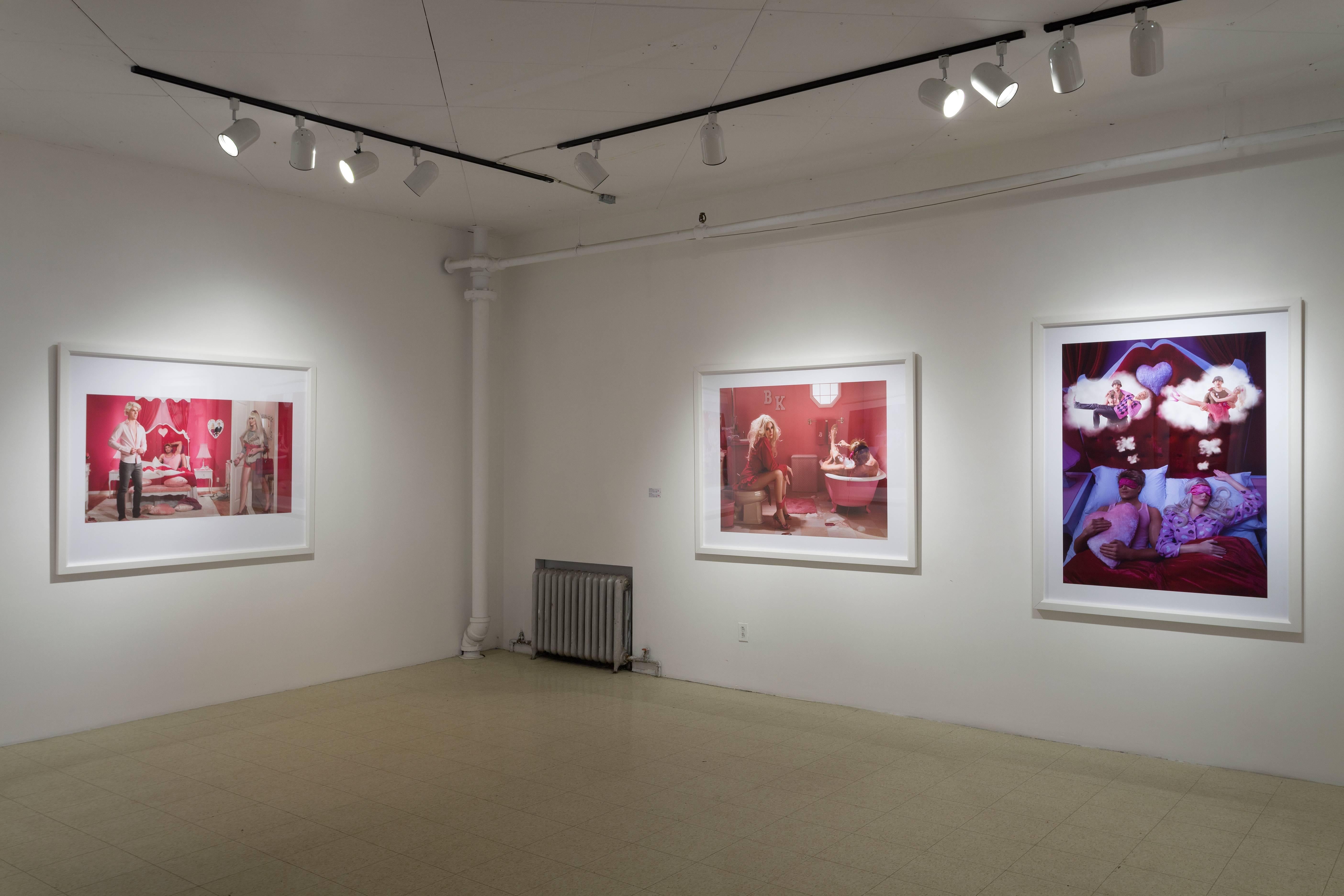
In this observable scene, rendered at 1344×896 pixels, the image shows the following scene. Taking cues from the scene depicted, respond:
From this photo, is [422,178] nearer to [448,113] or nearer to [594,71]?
[448,113]

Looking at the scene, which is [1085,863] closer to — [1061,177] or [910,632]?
[910,632]

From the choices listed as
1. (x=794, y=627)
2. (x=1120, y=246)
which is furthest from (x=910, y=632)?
(x=1120, y=246)

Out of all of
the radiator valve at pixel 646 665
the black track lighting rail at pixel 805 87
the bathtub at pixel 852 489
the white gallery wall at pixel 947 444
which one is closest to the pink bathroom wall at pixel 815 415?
the bathtub at pixel 852 489

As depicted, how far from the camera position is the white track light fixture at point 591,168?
4934 millimetres

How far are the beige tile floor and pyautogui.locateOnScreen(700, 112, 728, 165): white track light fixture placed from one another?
3.25 metres

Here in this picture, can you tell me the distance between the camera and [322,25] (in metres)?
3.80

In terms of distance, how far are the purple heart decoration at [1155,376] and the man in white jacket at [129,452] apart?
5982 millimetres

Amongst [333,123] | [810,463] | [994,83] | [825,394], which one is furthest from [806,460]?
[333,123]

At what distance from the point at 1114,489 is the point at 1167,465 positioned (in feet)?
0.96

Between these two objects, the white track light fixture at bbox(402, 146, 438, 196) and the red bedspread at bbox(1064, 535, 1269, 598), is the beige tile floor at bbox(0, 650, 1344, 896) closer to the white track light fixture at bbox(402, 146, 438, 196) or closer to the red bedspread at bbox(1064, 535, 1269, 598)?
the red bedspread at bbox(1064, 535, 1269, 598)

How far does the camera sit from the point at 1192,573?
4719 millimetres

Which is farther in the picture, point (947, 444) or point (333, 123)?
point (947, 444)

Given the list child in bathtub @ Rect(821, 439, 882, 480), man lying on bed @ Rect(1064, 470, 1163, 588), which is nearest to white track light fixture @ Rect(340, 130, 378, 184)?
child in bathtub @ Rect(821, 439, 882, 480)

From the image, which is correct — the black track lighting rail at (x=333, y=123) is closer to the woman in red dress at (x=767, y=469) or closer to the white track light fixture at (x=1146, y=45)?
the woman in red dress at (x=767, y=469)
